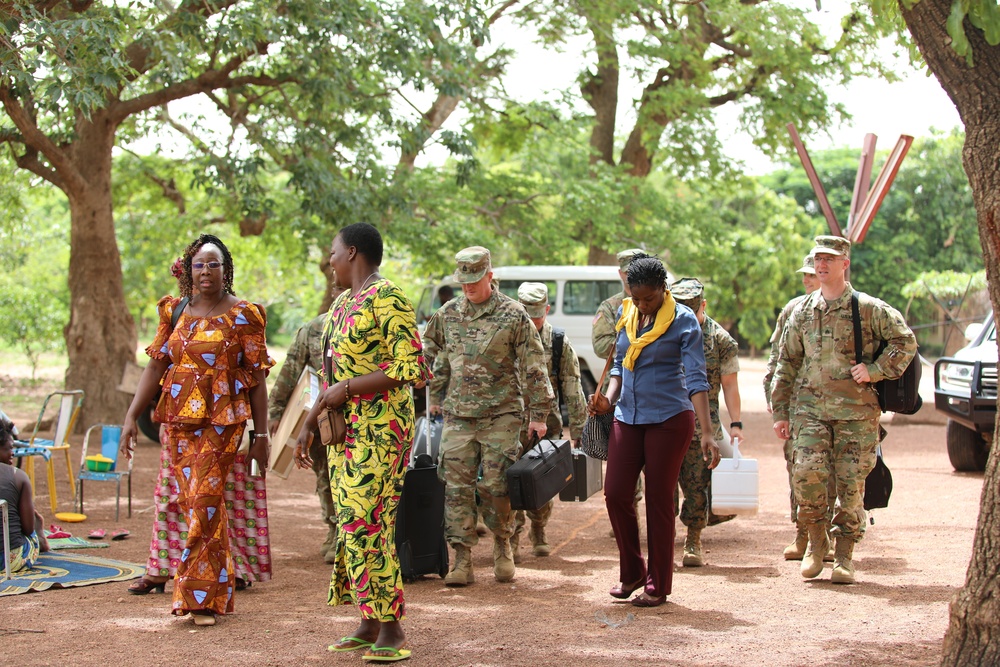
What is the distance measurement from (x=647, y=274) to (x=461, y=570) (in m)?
2.10

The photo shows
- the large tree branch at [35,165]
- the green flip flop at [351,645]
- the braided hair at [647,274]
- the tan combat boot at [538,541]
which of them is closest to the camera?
the green flip flop at [351,645]

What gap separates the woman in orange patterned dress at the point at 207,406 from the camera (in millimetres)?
5469

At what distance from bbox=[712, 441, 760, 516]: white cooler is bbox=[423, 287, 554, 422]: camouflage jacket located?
1.27 metres

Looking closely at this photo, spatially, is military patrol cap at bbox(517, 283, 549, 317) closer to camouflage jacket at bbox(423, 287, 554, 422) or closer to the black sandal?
camouflage jacket at bbox(423, 287, 554, 422)

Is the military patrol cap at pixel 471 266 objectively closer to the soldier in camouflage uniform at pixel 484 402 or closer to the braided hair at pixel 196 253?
the soldier in camouflage uniform at pixel 484 402

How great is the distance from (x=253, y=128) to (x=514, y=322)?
7287mm

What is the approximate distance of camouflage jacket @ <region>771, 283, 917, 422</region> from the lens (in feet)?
21.0

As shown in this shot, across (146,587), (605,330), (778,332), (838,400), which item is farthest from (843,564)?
(146,587)

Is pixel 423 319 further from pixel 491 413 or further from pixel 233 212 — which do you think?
pixel 491 413

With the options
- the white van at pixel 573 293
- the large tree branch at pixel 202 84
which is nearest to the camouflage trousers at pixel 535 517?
the large tree branch at pixel 202 84

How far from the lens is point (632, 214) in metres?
20.5

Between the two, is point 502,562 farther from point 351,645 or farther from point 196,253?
point 196,253

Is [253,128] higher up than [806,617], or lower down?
higher up

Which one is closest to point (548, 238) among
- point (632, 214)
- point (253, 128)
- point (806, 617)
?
point (632, 214)
